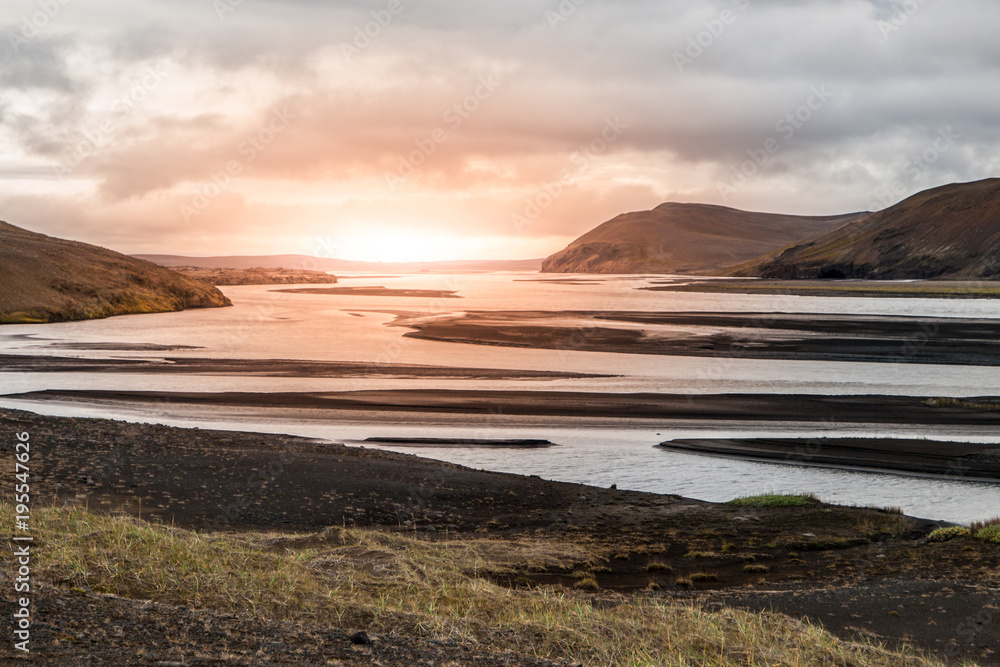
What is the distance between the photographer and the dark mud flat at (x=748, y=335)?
49.6 m

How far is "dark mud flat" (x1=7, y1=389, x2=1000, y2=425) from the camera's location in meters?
30.0

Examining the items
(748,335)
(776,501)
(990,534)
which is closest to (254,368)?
(776,501)

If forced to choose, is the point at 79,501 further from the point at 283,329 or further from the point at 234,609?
the point at 283,329

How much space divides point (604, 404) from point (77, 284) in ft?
246

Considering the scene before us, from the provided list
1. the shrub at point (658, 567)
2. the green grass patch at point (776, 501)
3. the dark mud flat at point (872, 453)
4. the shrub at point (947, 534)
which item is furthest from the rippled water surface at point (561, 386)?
the shrub at point (658, 567)

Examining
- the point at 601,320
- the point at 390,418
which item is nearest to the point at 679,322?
the point at 601,320

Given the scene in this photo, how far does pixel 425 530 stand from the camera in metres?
16.0

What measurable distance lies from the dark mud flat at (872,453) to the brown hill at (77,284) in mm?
71745

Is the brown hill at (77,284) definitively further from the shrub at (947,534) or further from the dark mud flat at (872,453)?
the shrub at (947,534)

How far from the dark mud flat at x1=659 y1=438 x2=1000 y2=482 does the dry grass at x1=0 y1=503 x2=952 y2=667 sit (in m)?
14.3

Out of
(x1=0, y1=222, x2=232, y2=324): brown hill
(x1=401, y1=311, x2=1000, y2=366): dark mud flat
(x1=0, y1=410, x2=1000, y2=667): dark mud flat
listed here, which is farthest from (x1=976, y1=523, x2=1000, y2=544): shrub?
(x1=0, y1=222, x2=232, y2=324): brown hill

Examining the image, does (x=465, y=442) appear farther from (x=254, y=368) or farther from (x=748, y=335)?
(x=748, y=335)

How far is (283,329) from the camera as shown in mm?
65438

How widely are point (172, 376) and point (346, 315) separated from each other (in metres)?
43.6
